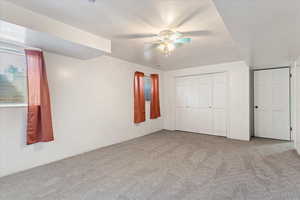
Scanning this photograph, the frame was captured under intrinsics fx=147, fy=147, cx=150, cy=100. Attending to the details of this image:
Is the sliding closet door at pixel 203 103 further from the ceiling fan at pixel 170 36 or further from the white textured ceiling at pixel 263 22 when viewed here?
the ceiling fan at pixel 170 36

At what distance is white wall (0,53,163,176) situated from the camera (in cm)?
239

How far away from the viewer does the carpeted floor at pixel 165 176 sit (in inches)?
71.0

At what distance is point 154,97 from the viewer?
5.17m

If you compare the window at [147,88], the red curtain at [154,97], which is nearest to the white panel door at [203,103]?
the red curtain at [154,97]

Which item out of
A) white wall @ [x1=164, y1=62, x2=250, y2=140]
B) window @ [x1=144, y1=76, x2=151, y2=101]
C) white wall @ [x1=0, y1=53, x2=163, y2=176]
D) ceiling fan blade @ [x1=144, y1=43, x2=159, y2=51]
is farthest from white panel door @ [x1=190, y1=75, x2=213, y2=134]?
ceiling fan blade @ [x1=144, y1=43, x2=159, y2=51]

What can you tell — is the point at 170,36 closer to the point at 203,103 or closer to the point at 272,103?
the point at 203,103

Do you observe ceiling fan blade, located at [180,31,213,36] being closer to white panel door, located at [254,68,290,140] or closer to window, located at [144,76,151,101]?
window, located at [144,76,151,101]

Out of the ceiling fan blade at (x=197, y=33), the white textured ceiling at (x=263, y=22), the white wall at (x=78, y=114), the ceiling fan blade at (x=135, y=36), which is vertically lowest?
the white wall at (x=78, y=114)

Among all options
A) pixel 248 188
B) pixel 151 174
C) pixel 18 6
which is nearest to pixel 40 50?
pixel 18 6

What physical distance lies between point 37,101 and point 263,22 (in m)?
3.41

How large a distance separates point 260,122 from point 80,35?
5.28 meters

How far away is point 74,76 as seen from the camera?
3.12 m

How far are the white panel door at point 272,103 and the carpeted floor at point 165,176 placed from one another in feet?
3.47

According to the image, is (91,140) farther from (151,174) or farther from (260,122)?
(260,122)
